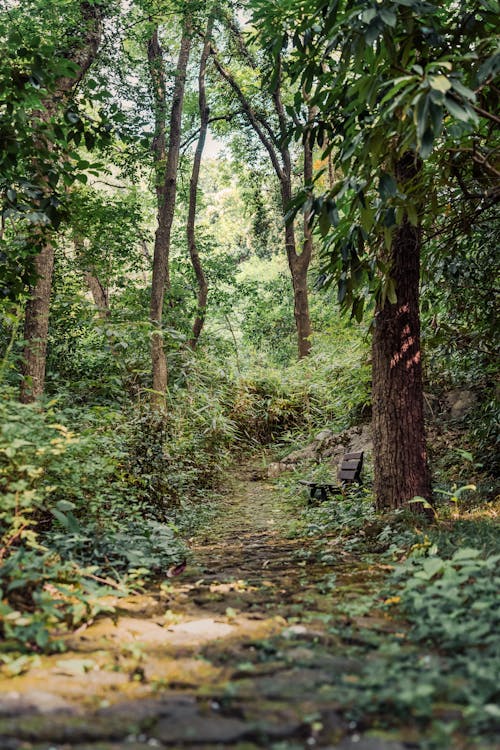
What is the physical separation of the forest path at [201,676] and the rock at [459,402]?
498cm

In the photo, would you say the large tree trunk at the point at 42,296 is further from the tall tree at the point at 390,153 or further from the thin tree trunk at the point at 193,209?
the thin tree trunk at the point at 193,209

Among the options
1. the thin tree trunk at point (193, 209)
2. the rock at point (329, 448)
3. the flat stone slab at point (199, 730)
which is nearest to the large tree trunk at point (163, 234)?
the thin tree trunk at point (193, 209)

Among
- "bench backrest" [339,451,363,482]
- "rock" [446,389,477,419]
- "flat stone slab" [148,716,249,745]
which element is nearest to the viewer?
"flat stone slab" [148,716,249,745]

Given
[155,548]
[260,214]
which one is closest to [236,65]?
[260,214]

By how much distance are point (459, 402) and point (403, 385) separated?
3.75 m

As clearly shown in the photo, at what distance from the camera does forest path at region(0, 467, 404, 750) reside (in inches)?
72.7

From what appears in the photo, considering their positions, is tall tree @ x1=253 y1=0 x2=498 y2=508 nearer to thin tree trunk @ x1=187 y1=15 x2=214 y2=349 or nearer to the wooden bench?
the wooden bench

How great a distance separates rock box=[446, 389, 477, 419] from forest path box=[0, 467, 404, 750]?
4.98 m

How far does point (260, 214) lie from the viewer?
62.6ft

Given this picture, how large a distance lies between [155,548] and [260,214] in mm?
15888

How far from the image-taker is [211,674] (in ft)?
7.68

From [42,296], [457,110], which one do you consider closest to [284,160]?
[42,296]

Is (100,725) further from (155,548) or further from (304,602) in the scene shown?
(155,548)

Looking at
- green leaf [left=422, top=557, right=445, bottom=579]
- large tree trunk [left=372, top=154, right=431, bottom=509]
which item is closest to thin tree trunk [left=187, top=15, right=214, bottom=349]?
large tree trunk [left=372, top=154, right=431, bottom=509]
